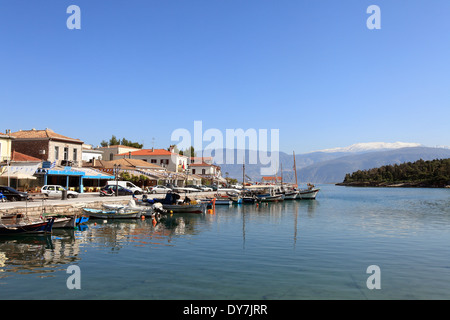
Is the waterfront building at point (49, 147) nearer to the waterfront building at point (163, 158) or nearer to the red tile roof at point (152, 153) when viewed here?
the waterfront building at point (163, 158)

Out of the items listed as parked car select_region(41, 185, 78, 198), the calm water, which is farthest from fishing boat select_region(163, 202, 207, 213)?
the calm water

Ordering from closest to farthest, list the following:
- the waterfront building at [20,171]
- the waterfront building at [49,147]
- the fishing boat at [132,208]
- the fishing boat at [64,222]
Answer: the fishing boat at [64,222]
the fishing boat at [132,208]
the waterfront building at [20,171]
the waterfront building at [49,147]

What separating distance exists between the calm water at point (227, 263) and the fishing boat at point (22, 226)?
0.72 m

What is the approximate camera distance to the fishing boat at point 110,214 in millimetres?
35875

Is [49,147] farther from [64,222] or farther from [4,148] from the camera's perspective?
[64,222]

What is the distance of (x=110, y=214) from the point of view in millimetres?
36250

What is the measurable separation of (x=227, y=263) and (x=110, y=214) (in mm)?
21047

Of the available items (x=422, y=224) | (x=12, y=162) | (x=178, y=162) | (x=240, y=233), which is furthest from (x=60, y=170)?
→ (x=178, y=162)

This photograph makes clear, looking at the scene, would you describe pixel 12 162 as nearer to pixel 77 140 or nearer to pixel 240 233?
pixel 77 140

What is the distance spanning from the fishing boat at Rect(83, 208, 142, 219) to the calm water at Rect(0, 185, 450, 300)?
4541mm

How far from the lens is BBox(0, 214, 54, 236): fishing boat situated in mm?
24016

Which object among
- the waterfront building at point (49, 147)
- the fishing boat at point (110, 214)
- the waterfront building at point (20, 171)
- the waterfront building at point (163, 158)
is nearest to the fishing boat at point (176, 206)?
the fishing boat at point (110, 214)

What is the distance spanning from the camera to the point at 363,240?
2627 cm

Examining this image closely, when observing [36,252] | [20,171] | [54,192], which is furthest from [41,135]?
[36,252]
